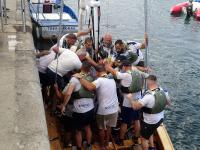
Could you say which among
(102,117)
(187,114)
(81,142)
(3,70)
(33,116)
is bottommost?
(187,114)

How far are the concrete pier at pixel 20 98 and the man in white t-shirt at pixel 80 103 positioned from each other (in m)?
0.62

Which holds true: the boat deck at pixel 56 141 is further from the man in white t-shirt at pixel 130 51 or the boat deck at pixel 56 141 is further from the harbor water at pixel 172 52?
the harbor water at pixel 172 52

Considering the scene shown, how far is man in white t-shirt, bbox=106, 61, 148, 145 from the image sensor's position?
24.3 ft

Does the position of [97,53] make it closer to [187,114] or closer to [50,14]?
[187,114]

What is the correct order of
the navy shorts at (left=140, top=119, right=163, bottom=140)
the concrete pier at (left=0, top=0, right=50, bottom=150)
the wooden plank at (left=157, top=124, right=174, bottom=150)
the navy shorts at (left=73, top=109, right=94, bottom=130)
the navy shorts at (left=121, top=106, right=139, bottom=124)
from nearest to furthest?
the concrete pier at (left=0, top=0, right=50, bottom=150), the navy shorts at (left=73, top=109, right=94, bottom=130), the navy shorts at (left=140, top=119, right=163, bottom=140), the navy shorts at (left=121, top=106, right=139, bottom=124), the wooden plank at (left=157, top=124, right=174, bottom=150)

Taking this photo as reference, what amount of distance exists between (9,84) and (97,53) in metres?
3.19

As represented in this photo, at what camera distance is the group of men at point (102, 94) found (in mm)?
6895

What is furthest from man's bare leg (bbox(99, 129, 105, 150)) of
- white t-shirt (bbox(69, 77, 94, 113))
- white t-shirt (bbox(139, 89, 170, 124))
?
white t-shirt (bbox(139, 89, 170, 124))

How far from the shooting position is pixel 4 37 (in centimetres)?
962

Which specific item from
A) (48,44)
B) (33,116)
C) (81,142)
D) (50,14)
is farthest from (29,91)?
(50,14)

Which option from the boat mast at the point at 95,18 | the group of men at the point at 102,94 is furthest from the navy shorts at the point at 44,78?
the boat mast at the point at 95,18

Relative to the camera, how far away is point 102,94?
7082 millimetres

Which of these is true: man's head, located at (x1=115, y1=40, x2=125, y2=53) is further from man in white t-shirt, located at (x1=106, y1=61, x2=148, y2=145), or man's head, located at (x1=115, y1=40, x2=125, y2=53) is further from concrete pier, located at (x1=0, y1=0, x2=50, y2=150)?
concrete pier, located at (x1=0, y1=0, x2=50, y2=150)

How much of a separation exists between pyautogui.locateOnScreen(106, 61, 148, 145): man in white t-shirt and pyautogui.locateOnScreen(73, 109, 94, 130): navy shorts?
0.85 meters
